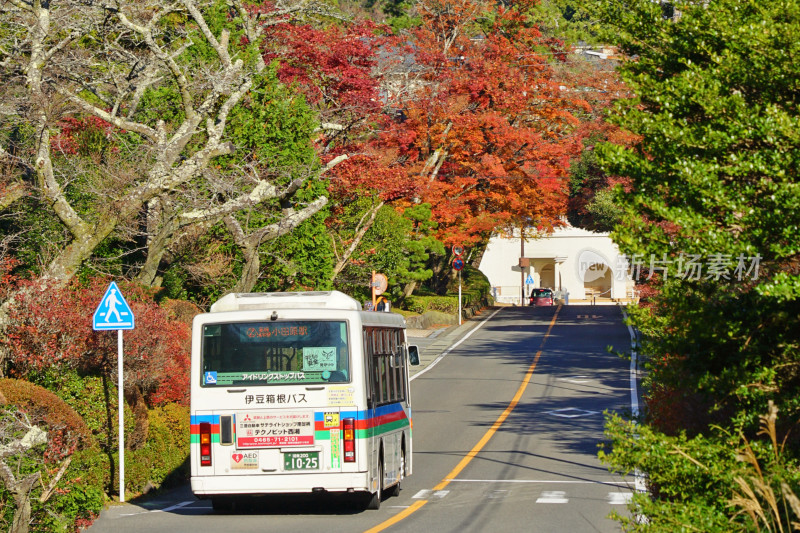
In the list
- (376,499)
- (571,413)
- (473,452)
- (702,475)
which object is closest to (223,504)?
(376,499)

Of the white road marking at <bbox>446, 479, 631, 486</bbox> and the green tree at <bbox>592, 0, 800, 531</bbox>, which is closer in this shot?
the green tree at <bbox>592, 0, 800, 531</bbox>

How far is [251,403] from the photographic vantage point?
42.4 feet

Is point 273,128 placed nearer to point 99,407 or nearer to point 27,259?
point 27,259

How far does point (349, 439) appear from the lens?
42.0ft

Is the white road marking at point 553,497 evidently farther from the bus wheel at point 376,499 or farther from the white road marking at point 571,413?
the white road marking at point 571,413

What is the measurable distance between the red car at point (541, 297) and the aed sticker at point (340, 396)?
57342 mm

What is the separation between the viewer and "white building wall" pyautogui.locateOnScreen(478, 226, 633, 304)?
247 feet

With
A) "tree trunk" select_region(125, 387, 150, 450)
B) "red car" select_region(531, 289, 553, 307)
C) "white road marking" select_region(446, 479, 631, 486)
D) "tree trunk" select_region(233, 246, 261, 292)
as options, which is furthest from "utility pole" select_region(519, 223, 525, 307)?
"tree trunk" select_region(125, 387, 150, 450)

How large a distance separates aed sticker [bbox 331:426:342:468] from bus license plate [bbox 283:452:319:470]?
213 millimetres

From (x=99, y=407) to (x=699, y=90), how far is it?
1189 centimetres

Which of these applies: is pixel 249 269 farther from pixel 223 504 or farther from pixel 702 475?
pixel 702 475

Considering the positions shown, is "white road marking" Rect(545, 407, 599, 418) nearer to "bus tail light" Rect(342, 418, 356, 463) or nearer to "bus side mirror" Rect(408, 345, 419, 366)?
"bus side mirror" Rect(408, 345, 419, 366)

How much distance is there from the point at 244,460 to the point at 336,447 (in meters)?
1.21

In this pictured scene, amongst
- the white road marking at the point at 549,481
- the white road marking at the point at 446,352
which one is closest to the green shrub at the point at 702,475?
the white road marking at the point at 549,481
